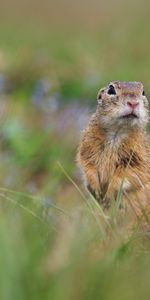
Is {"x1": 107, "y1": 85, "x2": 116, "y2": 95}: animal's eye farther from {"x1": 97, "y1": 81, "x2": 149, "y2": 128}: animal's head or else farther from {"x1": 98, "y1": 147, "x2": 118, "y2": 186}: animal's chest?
{"x1": 98, "y1": 147, "x2": 118, "y2": 186}: animal's chest

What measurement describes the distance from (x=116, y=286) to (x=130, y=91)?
212cm

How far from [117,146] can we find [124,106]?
32 centimetres

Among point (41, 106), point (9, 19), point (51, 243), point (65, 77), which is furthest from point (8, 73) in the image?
point (9, 19)

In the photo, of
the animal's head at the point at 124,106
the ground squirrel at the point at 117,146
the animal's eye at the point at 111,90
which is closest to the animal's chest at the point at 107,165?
the ground squirrel at the point at 117,146

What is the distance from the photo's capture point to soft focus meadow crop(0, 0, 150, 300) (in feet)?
11.3

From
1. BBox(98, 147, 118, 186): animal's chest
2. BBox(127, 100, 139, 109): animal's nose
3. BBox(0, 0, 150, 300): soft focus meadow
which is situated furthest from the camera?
BBox(98, 147, 118, 186): animal's chest

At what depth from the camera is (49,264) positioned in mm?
3432

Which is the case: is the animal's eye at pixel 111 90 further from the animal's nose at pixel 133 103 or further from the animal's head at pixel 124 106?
the animal's nose at pixel 133 103

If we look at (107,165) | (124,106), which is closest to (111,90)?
(124,106)

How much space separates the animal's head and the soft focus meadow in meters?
0.39

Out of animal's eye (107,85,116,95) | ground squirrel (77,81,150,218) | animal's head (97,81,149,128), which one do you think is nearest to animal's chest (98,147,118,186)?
ground squirrel (77,81,150,218)

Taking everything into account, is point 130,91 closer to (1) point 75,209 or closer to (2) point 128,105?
(2) point 128,105

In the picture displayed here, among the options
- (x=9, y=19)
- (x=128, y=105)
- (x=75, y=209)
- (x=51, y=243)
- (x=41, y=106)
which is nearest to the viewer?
(x=51, y=243)

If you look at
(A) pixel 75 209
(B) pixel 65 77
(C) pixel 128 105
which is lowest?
(A) pixel 75 209
